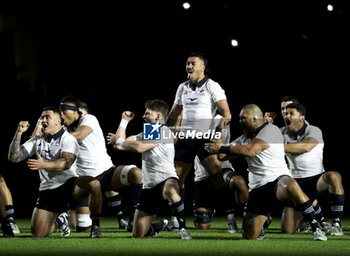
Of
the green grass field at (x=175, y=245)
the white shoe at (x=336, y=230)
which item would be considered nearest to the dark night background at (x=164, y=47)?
the white shoe at (x=336, y=230)

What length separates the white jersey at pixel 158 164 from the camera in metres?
7.56

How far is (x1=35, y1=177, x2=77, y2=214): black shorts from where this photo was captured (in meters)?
7.76

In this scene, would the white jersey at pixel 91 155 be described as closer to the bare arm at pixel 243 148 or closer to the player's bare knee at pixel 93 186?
the player's bare knee at pixel 93 186

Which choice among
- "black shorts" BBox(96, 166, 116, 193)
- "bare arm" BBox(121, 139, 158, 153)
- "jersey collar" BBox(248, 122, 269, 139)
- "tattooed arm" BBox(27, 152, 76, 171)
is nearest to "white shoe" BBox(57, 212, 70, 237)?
"black shorts" BBox(96, 166, 116, 193)

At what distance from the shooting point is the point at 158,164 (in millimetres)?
7586

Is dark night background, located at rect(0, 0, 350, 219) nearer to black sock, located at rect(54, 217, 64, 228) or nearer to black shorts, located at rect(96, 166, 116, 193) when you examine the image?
black shorts, located at rect(96, 166, 116, 193)

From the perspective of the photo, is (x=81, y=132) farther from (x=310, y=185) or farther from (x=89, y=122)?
(x=310, y=185)

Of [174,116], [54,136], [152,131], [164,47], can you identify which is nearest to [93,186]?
[54,136]

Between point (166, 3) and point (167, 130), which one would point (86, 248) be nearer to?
point (167, 130)

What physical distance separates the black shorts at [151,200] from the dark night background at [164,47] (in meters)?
5.81

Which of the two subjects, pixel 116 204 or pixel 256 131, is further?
pixel 116 204

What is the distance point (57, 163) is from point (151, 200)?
972 mm

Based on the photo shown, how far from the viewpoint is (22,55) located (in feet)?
46.1

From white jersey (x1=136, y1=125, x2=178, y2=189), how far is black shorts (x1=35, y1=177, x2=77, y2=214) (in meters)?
0.77
